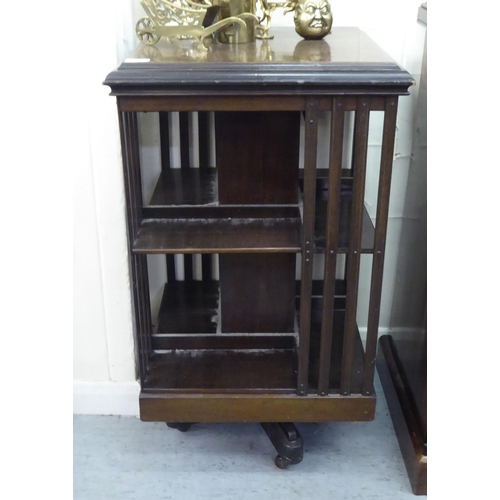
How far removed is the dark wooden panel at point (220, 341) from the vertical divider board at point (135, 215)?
0.16 feet

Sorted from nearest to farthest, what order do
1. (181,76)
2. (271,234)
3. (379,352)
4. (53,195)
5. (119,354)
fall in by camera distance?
(53,195) < (181,76) < (271,234) < (119,354) < (379,352)

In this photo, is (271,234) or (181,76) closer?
(181,76)

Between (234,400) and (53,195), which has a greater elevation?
(53,195)

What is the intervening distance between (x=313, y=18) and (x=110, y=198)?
65cm

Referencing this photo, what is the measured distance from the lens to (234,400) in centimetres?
139

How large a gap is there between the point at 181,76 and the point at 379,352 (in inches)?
45.1

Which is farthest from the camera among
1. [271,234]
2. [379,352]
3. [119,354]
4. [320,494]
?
[379,352]

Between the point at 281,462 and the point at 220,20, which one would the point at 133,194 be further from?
the point at 281,462

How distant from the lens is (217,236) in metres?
1.29

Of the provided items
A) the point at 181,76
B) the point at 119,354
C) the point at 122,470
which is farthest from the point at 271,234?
the point at 122,470

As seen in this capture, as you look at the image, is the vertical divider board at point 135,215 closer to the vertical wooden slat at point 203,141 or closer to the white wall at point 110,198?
the white wall at point 110,198

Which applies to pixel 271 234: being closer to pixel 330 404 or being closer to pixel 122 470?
pixel 330 404

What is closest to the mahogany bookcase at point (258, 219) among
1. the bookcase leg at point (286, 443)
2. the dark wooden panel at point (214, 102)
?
the dark wooden panel at point (214, 102)

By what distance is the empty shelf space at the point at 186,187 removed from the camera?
55.3 inches
